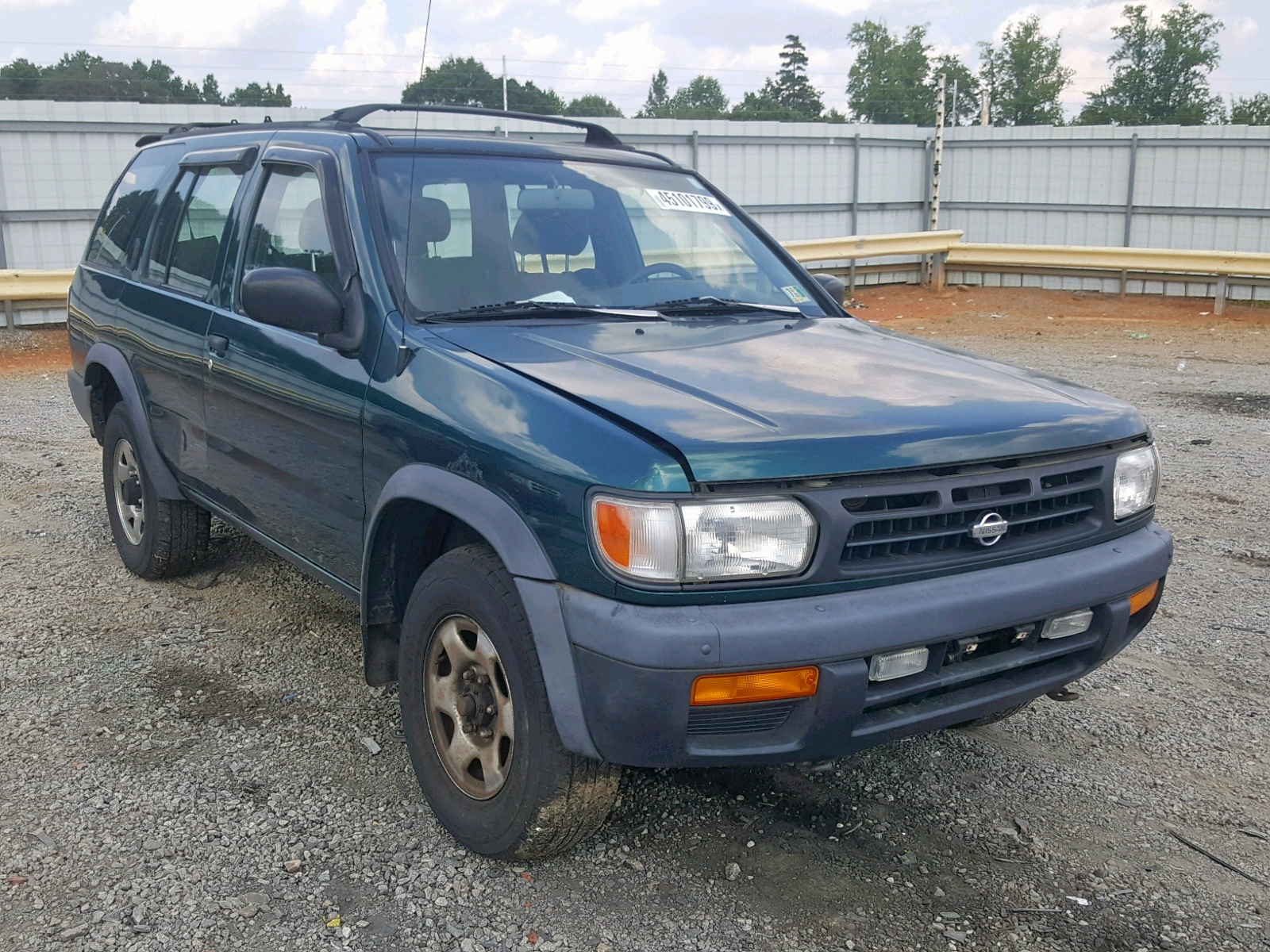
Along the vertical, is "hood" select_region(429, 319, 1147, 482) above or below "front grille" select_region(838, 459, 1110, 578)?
above

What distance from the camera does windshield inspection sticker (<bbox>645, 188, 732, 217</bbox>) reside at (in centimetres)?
420

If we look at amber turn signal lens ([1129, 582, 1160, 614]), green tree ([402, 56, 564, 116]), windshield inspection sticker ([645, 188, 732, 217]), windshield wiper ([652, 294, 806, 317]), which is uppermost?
green tree ([402, 56, 564, 116])

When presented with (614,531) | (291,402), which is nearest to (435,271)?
(291,402)

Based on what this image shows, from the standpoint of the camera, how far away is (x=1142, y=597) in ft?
10.4

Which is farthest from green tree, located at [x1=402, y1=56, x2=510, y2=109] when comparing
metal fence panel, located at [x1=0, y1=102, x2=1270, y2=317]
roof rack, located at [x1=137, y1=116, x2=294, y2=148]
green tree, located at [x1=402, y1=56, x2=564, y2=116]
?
roof rack, located at [x1=137, y1=116, x2=294, y2=148]

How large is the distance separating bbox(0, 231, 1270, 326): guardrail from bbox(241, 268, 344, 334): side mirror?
11726 millimetres

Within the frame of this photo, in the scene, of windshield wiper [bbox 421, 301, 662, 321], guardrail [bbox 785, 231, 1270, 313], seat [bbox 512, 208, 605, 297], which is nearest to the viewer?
windshield wiper [bbox 421, 301, 662, 321]

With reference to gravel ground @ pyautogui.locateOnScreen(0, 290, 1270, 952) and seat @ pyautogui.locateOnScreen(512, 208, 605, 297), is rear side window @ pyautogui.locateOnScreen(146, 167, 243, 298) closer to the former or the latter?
seat @ pyautogui.locateOnScreen(512, 208, 605, 297)

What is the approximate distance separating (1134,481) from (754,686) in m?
1.34

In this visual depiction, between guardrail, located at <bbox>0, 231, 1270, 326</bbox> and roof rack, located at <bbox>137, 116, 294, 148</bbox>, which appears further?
guardrail, located at <bbox>0, 231, 1270, 326</bbox>

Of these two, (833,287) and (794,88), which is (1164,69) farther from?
(833,287)

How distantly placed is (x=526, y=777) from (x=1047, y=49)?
84878 millimetres

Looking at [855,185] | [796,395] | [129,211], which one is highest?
[855,185]

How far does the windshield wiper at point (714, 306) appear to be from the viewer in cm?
375
